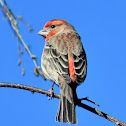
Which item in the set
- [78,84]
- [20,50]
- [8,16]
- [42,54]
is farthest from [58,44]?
[8,16]

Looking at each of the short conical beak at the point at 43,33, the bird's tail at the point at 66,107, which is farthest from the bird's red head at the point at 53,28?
the bird's tail at the point at 66,107

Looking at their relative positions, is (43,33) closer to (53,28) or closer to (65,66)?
(53,28)

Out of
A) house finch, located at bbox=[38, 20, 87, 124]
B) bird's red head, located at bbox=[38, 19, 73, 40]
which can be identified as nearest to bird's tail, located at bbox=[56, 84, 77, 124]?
house finch, located at bbox=[38, 20, 87, 124]

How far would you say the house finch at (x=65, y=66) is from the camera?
180 inches

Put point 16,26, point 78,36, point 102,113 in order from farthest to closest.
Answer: point 78,36 < point 102,113 < point 16,26

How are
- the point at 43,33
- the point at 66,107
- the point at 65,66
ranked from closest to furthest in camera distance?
1. the point at 66,107
2. the point at 65,66
3. the point at 43,33

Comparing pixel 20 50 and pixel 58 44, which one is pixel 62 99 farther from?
pixel 58 44

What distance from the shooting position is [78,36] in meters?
6.76

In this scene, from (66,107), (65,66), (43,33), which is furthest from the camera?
(43,33)

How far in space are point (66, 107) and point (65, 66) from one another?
2.64ft

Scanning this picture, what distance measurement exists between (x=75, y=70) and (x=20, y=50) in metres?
1.17

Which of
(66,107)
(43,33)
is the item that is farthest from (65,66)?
(43,33)

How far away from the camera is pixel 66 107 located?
456cm

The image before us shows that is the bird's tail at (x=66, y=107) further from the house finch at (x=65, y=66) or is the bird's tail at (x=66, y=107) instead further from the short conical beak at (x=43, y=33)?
the short conical beak at (x=43, y=33)
